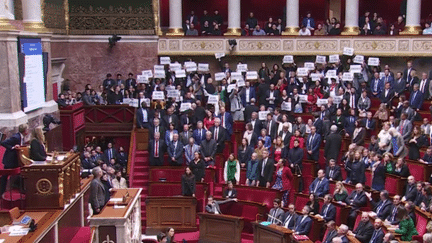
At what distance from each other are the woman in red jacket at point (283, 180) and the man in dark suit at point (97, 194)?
511cm

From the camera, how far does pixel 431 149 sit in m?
14.2

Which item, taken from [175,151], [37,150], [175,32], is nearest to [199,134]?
[175,151]

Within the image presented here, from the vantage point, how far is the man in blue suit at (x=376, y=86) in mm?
18797

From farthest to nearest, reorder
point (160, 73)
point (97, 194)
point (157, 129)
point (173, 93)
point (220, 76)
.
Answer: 1. point (160, 73)
2. point (220, 76)
3. point (173, 93)
4. point (157, 129)
5. point (97, 194)

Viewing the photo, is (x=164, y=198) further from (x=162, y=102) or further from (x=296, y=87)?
(x=296, y=87)

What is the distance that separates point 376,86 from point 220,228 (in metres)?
7.40

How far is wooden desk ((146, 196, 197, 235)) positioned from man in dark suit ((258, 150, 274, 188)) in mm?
1672

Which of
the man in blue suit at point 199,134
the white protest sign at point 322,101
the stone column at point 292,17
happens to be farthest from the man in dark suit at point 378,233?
the stone column at point 292,17

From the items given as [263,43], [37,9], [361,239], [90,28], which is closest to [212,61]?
[263,43]

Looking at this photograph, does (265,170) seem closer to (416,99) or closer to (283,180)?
(283,180)

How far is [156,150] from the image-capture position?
16875 mm

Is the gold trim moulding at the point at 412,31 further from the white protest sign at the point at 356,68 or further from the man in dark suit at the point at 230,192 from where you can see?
the man in dark suit at the point at 230,192

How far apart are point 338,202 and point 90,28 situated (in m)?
13.3

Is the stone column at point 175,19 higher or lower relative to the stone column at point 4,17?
higher
